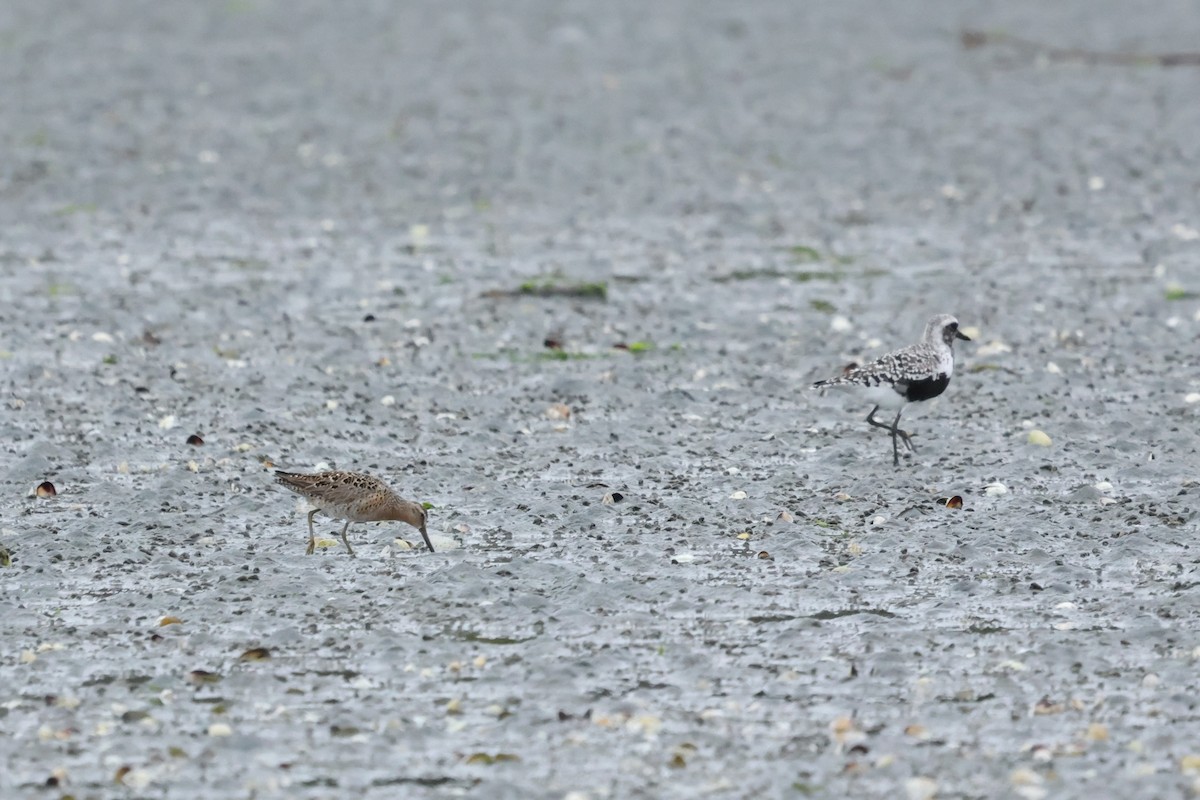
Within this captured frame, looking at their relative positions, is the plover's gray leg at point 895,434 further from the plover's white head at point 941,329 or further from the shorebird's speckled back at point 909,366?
the plover's white head at point 941,329

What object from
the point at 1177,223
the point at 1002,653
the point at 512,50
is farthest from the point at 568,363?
the point at 512,50

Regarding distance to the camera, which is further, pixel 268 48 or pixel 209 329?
pixel 268 48

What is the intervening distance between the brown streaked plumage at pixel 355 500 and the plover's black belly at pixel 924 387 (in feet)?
12.1

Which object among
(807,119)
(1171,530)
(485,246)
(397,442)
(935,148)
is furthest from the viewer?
(807,119)

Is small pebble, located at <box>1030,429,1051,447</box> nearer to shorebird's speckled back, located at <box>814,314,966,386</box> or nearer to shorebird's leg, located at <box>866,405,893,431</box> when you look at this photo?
shorebird's speckled back, located at <box>814,314,966,386</box>

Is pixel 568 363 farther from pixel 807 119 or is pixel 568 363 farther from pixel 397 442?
pixel 807 119

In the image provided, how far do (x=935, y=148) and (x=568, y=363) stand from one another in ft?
34.3

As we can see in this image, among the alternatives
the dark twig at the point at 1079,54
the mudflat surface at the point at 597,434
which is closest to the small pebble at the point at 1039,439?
the mudflat surface at the point at 597,434

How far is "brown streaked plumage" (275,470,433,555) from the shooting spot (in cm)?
1118

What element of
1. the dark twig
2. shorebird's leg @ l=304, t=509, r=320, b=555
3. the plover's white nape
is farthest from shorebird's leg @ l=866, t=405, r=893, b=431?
the dark twig

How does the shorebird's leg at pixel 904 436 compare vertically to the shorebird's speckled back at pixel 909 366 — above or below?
below

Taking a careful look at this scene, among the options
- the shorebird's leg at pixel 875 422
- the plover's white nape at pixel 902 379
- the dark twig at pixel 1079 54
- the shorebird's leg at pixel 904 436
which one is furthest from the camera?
the dark twig at pixel 1079 54

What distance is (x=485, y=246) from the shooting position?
2036cm

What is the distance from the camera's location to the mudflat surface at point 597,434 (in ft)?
28.8
